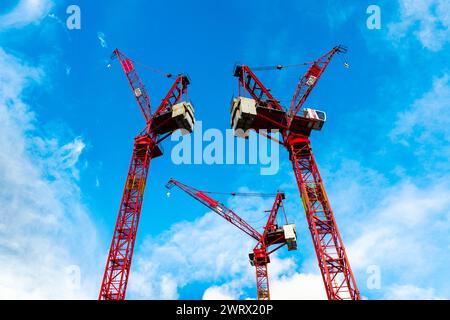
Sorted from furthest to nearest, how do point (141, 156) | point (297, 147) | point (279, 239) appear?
point (279, 239) < point (141, 156) < point (297, 147)

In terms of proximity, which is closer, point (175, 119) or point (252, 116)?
point (252, 116)

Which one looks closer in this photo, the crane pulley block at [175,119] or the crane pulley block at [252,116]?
the crane pulley block at [252,116]

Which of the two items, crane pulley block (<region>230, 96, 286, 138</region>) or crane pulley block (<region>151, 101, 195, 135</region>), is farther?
crane pulley block (<region>151, 101, 195, 135</region>)

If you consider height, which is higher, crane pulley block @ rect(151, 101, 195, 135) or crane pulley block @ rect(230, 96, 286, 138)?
crane pulley block @ rect(151, 101, 195, 135)

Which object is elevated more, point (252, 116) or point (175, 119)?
point (175, 119)

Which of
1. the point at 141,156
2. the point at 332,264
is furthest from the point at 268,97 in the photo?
the point at 332,264

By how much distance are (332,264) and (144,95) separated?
36940mm
